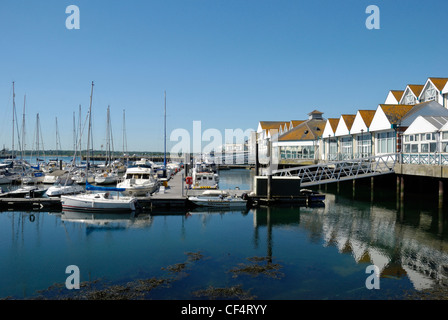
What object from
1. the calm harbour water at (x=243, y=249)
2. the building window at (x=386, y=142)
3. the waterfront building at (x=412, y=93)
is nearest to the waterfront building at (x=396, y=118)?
the building window at (x=386, y=142)

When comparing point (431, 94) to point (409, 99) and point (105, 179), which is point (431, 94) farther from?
point (105, 179)

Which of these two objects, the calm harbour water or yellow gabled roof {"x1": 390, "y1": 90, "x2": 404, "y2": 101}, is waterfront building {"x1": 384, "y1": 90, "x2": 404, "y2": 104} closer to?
yellow gabled roof {"x1": 390, "y1": 90, "x2": 404, "y2": 101}

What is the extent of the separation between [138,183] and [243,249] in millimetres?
22421

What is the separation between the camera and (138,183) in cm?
3884

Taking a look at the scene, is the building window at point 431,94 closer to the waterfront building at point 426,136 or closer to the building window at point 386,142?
the building window at point 386,142

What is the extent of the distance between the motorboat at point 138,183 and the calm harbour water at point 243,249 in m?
7.45

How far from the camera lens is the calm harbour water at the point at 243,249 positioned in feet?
47.2

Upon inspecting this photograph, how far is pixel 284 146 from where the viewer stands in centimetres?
7819

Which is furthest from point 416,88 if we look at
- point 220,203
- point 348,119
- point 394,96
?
point 220,203

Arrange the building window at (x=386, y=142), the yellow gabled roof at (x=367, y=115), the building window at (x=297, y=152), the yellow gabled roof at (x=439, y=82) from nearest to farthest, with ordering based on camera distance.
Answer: the building window at (x=386, y=142) < the yellow gabled roof at (x=439, y=82) < the yellow gabled roof at (x=367, y=115) < the building window at (x=297, y=152)

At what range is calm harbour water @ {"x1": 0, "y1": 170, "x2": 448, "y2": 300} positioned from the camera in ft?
47.2

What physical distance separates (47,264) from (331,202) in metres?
29.7
